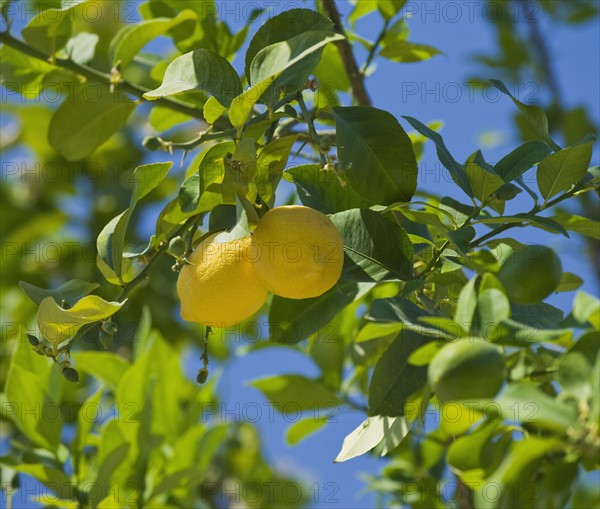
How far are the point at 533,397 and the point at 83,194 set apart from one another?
7.34 ft

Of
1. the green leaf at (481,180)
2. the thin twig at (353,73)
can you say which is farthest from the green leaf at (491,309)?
the thin twig at (353,73)

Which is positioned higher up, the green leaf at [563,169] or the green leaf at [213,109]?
the green leaf at [213,109]

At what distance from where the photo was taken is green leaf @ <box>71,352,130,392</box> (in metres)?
1.72

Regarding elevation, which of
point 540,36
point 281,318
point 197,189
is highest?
point 197,189

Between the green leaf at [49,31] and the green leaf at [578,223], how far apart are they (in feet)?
2.71

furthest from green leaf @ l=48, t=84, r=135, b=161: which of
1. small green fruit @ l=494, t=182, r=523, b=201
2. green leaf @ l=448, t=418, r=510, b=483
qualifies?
green leaf @ l=448, t=418, r=510, b=483

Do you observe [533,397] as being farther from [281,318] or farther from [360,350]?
[360,350]

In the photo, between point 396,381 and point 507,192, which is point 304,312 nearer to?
point 396,381

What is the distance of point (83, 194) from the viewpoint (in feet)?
8.59

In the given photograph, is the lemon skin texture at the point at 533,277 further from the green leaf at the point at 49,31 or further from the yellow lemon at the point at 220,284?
the green leaf at the point at 49,31

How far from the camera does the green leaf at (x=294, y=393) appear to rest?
1524mm

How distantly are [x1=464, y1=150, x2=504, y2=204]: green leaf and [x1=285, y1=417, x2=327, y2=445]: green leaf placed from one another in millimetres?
735

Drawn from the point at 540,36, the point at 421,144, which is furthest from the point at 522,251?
the point at 540,36

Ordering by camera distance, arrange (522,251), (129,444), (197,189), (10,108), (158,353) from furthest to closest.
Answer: (10,108)
(158,353)
(129,444)
(197,189)
(522,251)
